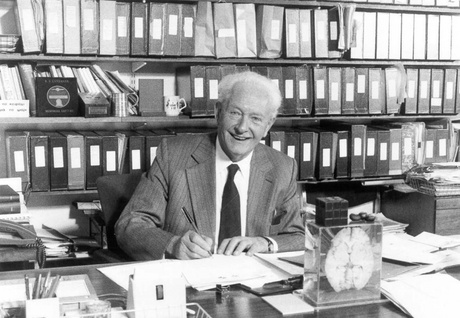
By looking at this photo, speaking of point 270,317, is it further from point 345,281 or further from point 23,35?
point 23,35

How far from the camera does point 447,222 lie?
3.56 meters

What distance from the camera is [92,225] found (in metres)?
3.47

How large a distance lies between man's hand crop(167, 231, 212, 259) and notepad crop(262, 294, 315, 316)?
378mm

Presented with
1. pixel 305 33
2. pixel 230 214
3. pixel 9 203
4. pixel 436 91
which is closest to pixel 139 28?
pixel 305 33

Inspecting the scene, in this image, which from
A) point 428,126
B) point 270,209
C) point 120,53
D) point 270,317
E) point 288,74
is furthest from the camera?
point 428,126

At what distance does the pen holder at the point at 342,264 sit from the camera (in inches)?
55.0

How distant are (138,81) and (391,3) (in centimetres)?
158

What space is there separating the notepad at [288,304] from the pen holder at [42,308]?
0.48 m

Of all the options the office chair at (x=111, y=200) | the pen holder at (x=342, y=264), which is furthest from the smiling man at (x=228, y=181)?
the pen holder at (x=342, y=264)

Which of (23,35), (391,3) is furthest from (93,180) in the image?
(391,3)

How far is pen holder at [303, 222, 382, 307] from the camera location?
140 cm

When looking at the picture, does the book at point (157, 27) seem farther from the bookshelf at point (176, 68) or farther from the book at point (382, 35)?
the book at point (382, 35)

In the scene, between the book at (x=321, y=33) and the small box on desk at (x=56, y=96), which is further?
the book at (x=321, y=33)

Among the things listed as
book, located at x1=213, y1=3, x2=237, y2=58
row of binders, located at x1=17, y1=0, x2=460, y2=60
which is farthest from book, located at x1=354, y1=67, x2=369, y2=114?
book, located at x1=213, y1=3, x2=237, y2=58
